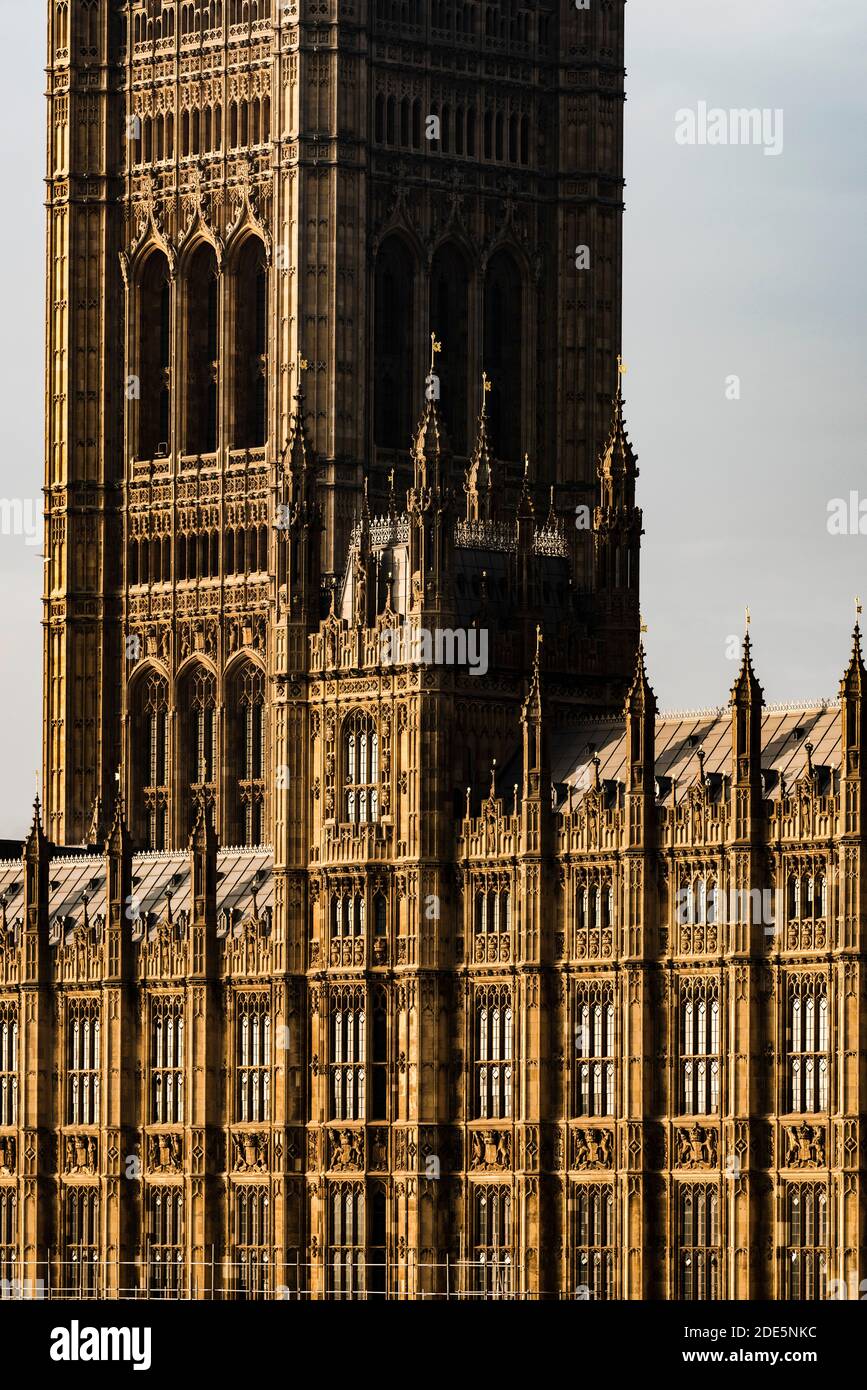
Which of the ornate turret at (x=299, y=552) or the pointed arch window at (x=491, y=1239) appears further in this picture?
the ornate turret at (x=299, y=552)

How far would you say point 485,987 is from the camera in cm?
17725

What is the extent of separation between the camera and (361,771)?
18100 cm

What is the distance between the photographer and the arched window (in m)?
180

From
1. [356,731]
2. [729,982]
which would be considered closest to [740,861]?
[729,982]

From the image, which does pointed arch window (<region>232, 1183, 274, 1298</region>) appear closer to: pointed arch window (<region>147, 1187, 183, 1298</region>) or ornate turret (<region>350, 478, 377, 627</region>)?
pointed arch window (<region>147, 1187, 183, 1298</region>)

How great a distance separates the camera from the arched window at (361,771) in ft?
592

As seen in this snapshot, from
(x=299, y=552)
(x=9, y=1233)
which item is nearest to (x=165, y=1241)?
(x=9, y=1233)

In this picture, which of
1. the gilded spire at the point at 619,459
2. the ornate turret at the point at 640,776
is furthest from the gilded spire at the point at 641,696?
the gilded spire at the point at 619,459

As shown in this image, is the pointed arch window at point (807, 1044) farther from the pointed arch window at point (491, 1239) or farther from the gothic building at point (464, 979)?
the pointed arch window at point (491, 1239)

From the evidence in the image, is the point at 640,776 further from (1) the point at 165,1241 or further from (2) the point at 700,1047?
(1) the point at 165,1241

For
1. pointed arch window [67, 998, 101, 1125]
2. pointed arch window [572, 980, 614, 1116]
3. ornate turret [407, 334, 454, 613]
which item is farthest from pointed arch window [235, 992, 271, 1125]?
ornate turret [407, 334, 454, 613]
